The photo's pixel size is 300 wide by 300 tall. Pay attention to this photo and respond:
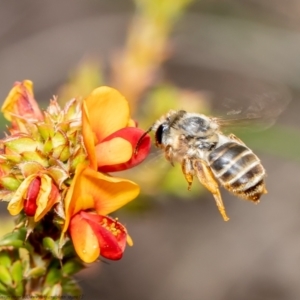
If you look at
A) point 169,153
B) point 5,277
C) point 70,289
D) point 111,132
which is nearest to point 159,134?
point 169,153

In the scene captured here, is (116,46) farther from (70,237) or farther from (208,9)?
(70,237)

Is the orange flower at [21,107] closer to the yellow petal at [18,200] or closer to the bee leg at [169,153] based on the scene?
the yellow petal at [18,200]

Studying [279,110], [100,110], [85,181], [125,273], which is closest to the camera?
[85,181]

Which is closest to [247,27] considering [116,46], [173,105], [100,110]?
[116,46]

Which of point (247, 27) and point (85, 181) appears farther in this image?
point (247, 27)

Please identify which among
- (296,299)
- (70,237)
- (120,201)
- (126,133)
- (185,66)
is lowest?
(296,299)

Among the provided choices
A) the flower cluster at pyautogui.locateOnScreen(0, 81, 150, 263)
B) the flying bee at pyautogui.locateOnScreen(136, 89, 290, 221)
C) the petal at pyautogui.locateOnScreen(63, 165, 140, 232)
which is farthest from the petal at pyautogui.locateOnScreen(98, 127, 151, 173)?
the flying bee at pyautogui.locateOnScreen(136, 89, 290, 221)

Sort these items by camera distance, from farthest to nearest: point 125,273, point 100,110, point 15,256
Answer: point 125,273 < point 15,256 < point 100,110

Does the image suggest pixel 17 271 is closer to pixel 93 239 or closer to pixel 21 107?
pixel 93 239
